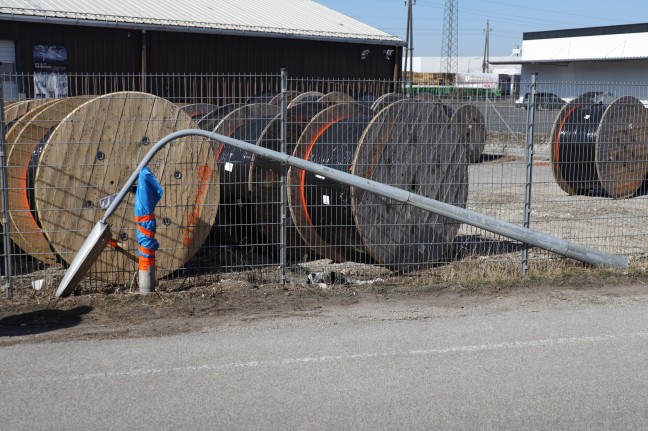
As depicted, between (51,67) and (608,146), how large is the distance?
1406 cm

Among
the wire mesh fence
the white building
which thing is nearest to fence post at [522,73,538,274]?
the wire mesh fence

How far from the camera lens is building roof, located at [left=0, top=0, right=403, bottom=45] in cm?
2039

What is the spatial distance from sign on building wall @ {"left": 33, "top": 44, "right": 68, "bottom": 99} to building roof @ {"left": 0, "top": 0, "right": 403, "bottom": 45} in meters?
0.84

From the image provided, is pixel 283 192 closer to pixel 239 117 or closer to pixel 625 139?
pixel 239 117

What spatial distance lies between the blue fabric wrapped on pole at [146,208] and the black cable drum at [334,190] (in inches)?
83.0

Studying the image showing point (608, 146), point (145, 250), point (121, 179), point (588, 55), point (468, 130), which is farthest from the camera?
point (588, 55)

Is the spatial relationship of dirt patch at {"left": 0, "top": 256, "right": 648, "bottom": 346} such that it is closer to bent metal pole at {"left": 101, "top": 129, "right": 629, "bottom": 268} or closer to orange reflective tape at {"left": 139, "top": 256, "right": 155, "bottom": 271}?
orange reflective tape at {"left": 139, "top": 256, "right": 155, "bottom": 271}

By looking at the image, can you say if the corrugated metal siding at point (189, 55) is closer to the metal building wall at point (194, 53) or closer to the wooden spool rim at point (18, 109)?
the metal building wall at point (194, 53)

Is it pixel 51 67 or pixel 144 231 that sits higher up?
pixel 51 67

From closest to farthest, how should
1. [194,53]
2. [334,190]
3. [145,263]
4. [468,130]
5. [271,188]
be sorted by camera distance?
1. [145,263]
2. [334,190]
3. [271,188]
4. [468,130]
5. [194,53]

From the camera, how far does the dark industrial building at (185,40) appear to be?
20188 millimetres

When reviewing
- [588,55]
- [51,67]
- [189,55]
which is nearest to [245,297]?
[51,67]

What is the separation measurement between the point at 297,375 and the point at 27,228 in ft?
15.9

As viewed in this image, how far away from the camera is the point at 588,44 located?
58.0 m
